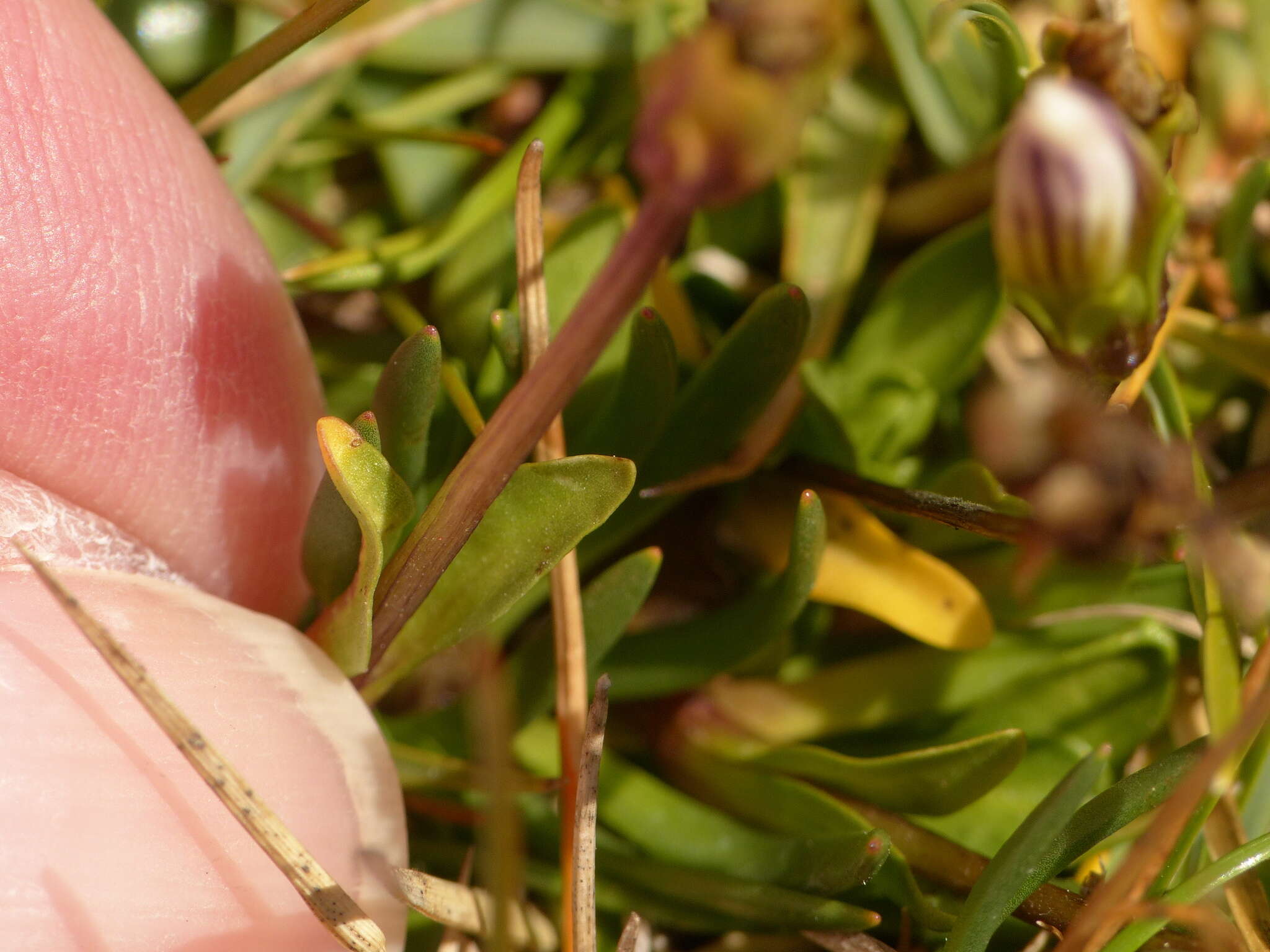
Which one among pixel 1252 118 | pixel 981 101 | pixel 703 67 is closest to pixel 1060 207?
pixel 703 67

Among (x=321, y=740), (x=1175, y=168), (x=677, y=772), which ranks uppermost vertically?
(x=1175, y=168)

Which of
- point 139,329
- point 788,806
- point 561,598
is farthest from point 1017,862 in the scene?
point 139,329

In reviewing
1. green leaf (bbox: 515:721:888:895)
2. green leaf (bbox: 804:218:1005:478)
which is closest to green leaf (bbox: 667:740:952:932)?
green leaf (bbox: 515:721:888:895)

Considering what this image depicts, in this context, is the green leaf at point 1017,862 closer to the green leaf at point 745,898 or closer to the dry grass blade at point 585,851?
the green leaf at point 745,898

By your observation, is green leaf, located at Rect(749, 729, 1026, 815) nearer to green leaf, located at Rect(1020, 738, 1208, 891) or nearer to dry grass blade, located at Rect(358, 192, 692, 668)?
green leaf, located at Rect(1020, 738, 1208, 891)

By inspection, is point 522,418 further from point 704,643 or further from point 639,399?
point 704,643

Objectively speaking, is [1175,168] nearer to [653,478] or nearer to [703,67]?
[653,478]
